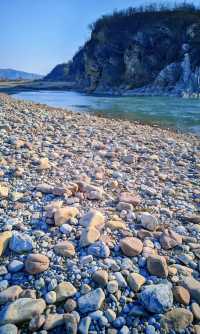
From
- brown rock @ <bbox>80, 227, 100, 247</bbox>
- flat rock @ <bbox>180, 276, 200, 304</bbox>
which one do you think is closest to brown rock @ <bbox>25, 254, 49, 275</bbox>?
brown rock @ <bbox>80, 227, 100, 247</bbox>

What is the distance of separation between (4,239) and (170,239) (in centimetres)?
158

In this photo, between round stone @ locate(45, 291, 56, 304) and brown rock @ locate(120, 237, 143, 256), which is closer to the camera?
round stone @ locate(45, 291, 56, 304)

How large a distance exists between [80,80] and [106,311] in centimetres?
8221

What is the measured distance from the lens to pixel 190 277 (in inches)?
86.0

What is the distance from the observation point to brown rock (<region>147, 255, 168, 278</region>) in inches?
85.0

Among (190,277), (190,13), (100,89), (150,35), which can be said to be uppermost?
(190,13)

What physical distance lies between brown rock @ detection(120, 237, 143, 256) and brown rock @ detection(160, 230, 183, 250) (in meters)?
0.27

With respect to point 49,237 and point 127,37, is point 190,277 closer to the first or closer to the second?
point 49,237

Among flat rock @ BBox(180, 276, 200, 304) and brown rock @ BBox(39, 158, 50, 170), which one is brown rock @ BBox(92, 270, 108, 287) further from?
brown rock @ BBox(39, 158, 50, 170)

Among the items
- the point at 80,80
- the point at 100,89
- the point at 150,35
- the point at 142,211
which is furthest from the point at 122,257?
the point at 80,80

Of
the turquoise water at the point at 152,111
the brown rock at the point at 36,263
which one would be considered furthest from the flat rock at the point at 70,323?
the turquoise water at the point at 152,111

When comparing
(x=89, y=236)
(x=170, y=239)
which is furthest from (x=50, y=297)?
(x=170, y=239)

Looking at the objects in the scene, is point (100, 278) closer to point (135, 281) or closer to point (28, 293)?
point (135, 281)

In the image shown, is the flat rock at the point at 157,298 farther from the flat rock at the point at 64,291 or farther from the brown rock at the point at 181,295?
the flat rock at the point at 64,291
